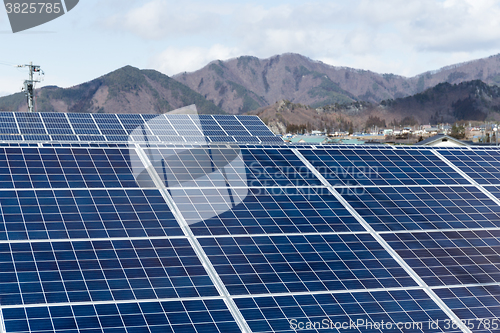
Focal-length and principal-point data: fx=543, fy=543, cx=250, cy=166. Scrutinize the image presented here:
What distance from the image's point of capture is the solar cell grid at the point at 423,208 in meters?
23.8

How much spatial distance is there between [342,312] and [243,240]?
492 cm

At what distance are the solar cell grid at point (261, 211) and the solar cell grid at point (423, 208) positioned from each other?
121cm

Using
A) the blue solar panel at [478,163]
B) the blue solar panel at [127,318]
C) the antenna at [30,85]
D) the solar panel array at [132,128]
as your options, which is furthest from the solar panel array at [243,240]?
the antenna at [30,85]

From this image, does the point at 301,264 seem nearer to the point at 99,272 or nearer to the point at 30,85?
the point at 99,272

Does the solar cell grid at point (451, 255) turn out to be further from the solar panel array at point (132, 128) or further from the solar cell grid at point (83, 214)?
the solar panel array at point (132, 128)

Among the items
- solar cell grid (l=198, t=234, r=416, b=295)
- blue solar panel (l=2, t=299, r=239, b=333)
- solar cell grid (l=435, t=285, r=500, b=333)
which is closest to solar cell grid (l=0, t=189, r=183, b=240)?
solar cell grid (l=198, t=234, r=416, b=295)

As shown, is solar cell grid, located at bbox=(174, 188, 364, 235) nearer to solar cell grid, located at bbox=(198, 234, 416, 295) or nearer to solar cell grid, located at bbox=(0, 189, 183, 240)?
solar cell grid, located at bbox=(198, 234, 416, 295)

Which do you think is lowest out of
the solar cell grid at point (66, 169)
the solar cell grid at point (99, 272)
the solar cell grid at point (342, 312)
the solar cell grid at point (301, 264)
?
the solar cell grid at point (342, 312)

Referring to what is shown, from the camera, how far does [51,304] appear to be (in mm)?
16359

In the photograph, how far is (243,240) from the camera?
21.1 meters

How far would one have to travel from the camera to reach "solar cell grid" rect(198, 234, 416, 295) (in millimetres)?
19078

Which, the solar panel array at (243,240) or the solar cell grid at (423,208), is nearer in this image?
the solar panel array at (243,240)

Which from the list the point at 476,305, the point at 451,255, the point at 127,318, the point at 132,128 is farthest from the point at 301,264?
the point at 132,128

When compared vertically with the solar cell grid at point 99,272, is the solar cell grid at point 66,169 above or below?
above
